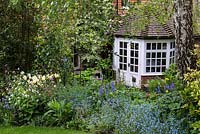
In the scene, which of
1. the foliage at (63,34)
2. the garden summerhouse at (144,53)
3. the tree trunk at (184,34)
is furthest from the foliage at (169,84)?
the garden summerhouse at (144,53)

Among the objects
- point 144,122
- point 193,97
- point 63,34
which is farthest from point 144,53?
point 193,97

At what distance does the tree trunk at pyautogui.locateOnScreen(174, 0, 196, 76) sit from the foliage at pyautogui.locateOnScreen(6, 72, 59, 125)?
2823 millimetres

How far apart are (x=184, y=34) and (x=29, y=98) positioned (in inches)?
125

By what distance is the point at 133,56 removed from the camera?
16094 millimetres

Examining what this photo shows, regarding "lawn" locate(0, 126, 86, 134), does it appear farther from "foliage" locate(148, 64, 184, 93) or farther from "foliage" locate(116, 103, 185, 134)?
"foliage" locate(148, 64, 184, 93)

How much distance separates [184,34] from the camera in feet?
18.1

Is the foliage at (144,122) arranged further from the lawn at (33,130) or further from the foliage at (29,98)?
the foliage at (29,98)

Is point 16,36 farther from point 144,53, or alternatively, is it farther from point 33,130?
point 144,53

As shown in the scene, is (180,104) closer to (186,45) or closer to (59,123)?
(186,45)

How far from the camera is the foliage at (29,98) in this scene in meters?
7.00

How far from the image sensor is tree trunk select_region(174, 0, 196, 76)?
546 centimetres

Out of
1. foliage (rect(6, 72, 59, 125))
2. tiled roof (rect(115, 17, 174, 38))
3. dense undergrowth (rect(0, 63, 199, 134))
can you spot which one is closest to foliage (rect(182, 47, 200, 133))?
dense undergrowth (rect(0, 63, 199, 134))

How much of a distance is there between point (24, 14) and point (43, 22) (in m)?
0.49

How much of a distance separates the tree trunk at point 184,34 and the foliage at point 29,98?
2823mm
